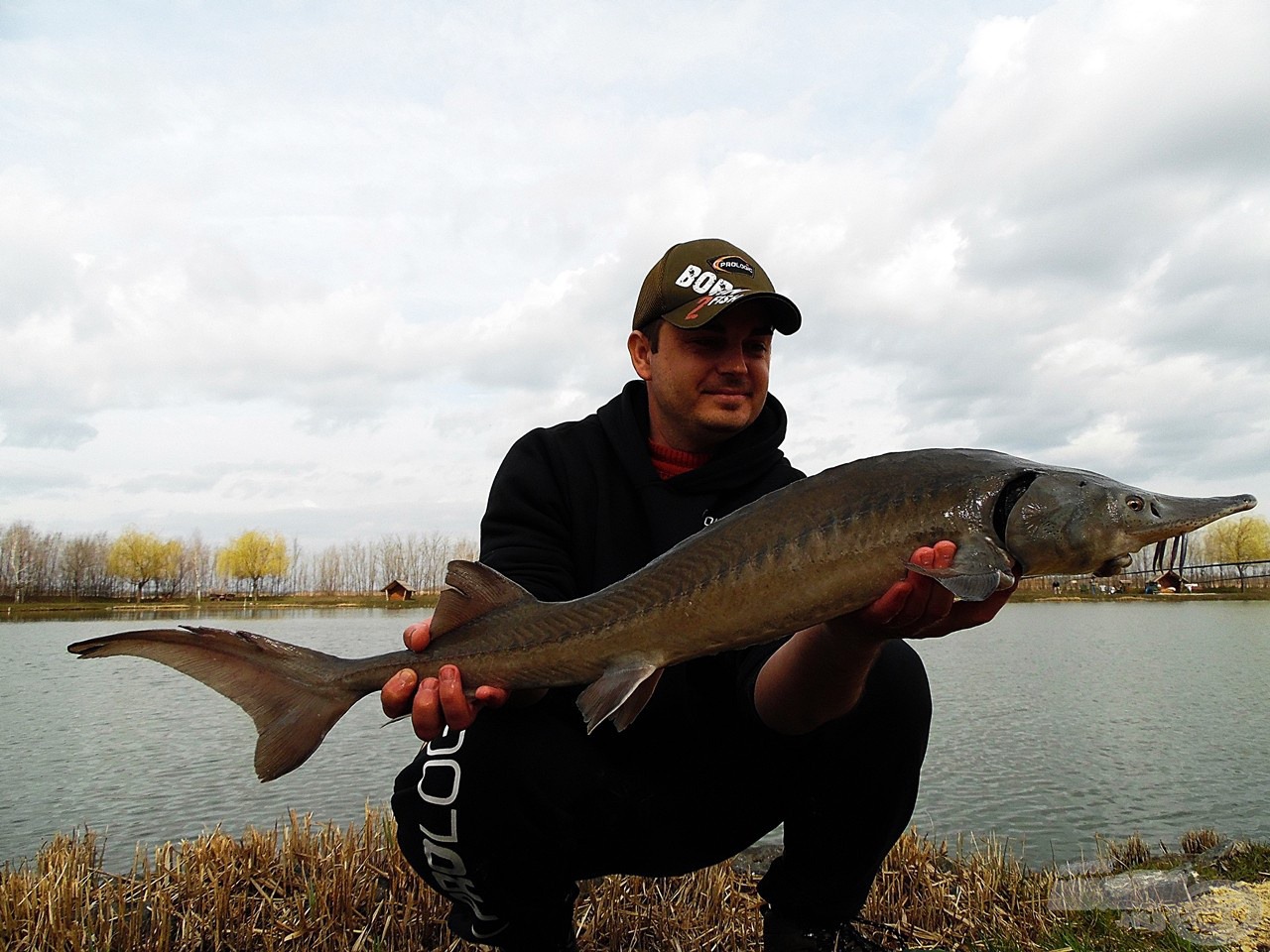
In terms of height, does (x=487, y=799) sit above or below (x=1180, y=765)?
above

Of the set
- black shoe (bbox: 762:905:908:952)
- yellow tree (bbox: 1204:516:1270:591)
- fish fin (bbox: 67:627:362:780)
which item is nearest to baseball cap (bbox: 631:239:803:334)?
fish fin (bbox: 67:627:362:780)

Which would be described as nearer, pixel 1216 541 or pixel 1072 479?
pixel 1072 479

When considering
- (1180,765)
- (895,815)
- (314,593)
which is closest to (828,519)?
(895,815)

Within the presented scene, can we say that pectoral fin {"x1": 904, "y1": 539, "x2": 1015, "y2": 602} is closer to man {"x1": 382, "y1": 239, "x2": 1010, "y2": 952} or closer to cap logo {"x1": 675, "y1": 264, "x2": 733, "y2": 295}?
man {"x1": 382, "y1": 239, "x2": 1010, "y2": 952}

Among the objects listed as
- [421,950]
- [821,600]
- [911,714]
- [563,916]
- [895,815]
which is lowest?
[421,950]

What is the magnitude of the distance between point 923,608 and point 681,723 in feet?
3.89

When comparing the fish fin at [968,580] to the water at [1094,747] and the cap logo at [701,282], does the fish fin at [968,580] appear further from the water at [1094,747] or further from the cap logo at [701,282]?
the water at [1094,747]

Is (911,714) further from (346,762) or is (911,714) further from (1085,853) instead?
(346,762)

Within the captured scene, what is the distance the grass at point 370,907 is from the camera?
369cm

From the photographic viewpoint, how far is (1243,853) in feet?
18.7

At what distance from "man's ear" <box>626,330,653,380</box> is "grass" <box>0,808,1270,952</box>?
246 cm

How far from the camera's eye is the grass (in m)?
3.69

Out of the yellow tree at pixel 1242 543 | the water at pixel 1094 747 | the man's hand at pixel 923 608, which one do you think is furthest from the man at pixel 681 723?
the yellow tree at pixel 1242 543

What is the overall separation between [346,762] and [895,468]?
9.71m
